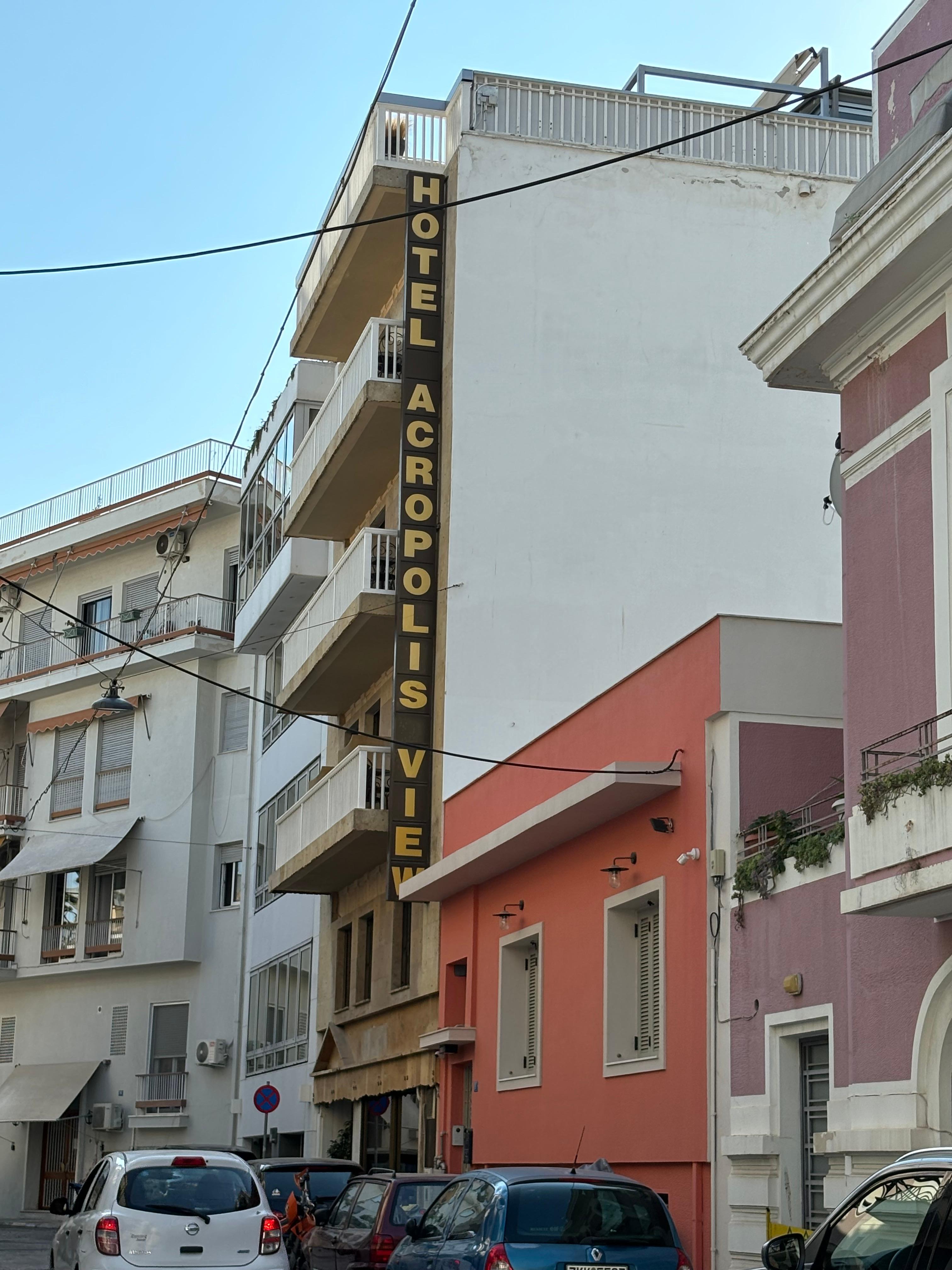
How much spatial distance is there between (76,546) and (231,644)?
6601mm

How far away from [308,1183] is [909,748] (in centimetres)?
1088

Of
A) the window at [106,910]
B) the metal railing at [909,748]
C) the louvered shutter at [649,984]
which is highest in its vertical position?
the window at [106,910]

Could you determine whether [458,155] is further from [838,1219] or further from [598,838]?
[838,1219]

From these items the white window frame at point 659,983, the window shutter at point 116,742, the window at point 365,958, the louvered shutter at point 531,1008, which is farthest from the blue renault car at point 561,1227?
the window shutter at point 116,742

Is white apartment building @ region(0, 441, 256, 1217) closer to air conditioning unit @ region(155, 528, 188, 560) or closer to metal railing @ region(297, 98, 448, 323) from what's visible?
air conditioning unit @ region(155, 528, 188, 560)

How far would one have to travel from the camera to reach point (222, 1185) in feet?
43.9

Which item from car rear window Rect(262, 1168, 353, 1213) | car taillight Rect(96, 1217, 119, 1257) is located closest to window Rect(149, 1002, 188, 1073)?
car rear window Rect(262, 1168, 353, 1213)

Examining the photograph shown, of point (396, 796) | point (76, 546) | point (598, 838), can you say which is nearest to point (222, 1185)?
point (598, 838)

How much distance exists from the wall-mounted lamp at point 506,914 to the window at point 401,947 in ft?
17.0

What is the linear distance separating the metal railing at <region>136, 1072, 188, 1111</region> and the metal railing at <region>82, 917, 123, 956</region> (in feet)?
10.8

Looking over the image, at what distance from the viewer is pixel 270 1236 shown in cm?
1327

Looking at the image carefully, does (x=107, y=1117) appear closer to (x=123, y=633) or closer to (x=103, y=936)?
(x=103, y=936)

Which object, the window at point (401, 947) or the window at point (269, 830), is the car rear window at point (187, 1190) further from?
the window at point (269, 830)

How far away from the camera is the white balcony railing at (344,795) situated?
24.6m
